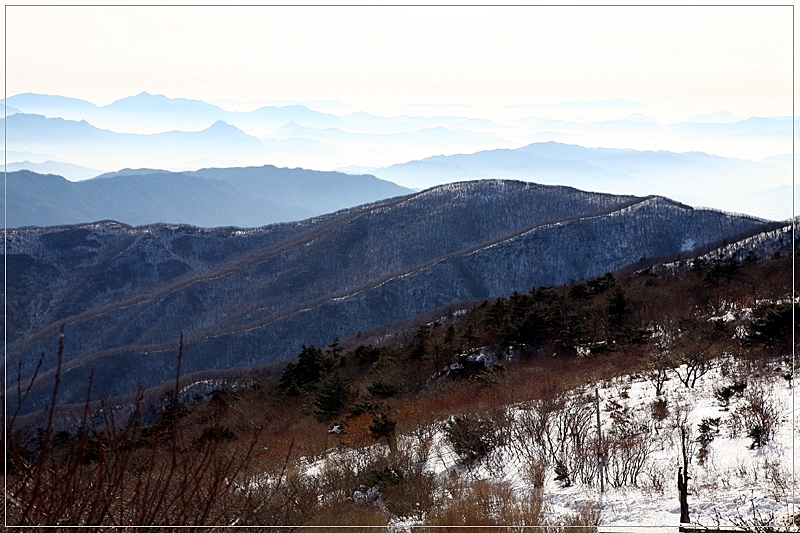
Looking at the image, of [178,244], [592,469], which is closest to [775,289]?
[592,469]

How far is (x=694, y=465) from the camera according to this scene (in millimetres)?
13055

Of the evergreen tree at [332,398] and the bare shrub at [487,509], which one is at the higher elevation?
the bare shrub at [487,509]

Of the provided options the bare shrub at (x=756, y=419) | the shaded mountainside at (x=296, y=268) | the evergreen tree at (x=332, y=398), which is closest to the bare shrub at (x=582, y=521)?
the bare shrub at (x=756, y=419)

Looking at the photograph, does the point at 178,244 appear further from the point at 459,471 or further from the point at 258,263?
the point at 459,471

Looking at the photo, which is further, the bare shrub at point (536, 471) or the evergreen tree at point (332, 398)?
the evergreen tree at point (332, 398)

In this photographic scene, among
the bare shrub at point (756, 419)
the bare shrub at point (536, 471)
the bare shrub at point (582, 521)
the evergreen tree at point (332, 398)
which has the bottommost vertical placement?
the evergreen tree at point (332, 398)

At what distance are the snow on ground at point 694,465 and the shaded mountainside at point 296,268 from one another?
261 feet

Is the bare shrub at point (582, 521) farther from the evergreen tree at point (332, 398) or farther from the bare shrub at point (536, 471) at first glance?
the evergreen tree at point (332, 398)

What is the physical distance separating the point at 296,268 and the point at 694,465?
5307 inches

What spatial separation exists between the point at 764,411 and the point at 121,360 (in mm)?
110722

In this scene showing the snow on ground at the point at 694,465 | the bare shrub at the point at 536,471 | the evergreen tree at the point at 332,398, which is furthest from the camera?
the evergreen tree at the point at 332,398

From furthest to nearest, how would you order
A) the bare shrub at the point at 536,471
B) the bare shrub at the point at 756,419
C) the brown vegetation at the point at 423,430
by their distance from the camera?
the bare shrub at the point at 536,471 → the bare shrub at the point at 756,419 → the brown vegetation at the point at 423,430

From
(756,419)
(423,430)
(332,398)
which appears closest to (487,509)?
(756,419)

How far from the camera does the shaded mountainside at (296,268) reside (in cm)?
10975
